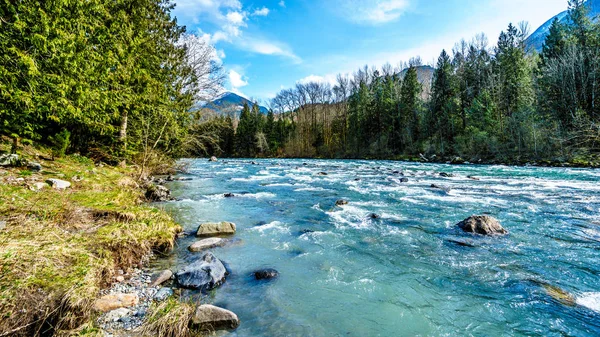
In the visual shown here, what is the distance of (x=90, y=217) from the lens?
17.9 ft

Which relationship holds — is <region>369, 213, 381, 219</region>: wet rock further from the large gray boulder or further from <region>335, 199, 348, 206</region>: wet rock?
the large gray boulder

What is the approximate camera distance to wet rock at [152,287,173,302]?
12.3 ft

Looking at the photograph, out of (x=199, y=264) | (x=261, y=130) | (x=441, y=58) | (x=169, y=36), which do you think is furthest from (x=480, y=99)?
(x=261, y=130)

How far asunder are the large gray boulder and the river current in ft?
0.59

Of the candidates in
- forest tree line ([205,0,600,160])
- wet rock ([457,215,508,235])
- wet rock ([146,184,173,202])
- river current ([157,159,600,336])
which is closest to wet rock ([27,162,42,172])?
wet rock ([146,184,173,202])

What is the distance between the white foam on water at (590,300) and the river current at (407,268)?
0.01 meters

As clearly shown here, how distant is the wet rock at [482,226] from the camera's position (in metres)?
6.55

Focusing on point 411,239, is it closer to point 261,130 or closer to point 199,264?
point 199,264

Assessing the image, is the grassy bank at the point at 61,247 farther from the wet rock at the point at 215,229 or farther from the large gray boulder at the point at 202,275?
the large gray boulder at the point at 202,275

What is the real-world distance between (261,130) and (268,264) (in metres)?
60.6

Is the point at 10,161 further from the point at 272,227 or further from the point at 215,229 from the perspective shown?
the point at 272,227

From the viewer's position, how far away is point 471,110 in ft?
112

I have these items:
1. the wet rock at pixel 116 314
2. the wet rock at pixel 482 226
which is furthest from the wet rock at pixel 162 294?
the wet rock at pixel 482 226

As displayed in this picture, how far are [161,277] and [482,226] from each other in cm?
695
